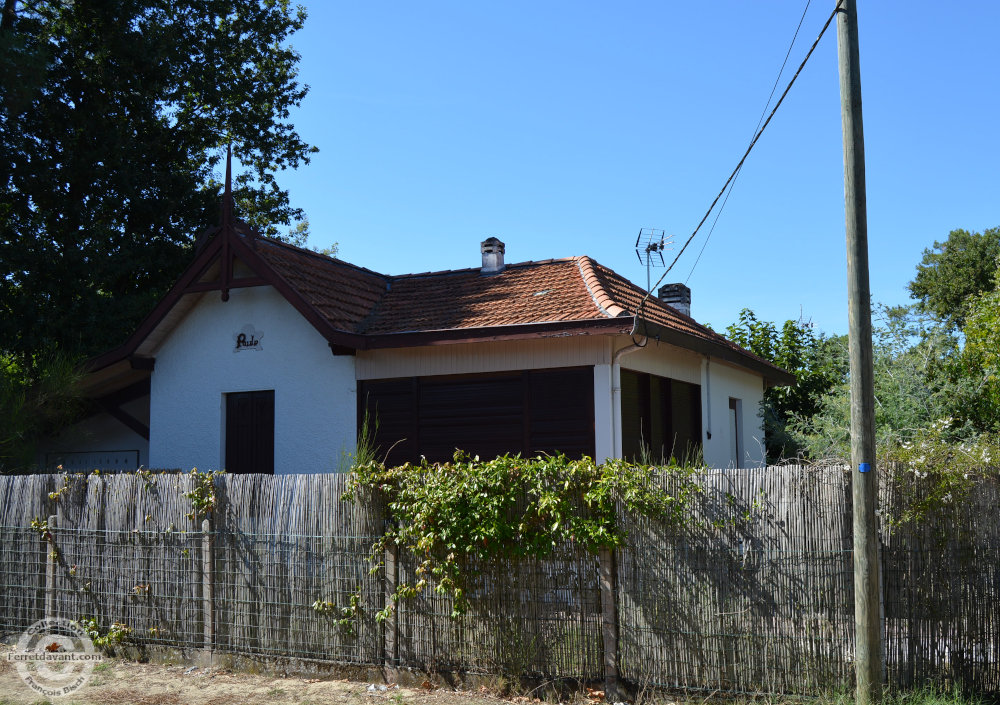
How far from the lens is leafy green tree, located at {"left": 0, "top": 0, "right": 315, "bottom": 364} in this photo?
18.9m

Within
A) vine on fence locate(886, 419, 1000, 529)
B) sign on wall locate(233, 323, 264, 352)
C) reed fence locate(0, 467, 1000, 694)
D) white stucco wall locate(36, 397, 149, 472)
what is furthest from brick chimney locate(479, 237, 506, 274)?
vine on fence locate(886, 419, 1000, 529)

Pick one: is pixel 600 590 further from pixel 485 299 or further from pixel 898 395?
pixel 898 395

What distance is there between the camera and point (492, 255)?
53.0ft

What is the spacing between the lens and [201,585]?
9141mm

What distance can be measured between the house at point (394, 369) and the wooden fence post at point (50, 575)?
13.4ft

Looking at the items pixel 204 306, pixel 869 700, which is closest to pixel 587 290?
pixel 204 306

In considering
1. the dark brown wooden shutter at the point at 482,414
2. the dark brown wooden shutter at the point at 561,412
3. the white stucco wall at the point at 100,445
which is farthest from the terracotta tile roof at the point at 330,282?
the white stucco wall at the point at 100,445

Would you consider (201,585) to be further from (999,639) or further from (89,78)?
(89,78)

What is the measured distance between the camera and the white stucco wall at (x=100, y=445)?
634 inches

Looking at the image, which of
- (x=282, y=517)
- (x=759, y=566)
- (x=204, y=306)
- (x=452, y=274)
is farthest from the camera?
(x=452, y=274)

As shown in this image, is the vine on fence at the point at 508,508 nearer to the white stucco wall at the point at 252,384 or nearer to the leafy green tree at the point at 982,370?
the white stucco wall at the point at 252,384

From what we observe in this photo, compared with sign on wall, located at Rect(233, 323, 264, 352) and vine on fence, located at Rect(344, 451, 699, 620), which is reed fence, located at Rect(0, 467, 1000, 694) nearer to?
vine on fence, located at Rect(344, 451, 699, 620)

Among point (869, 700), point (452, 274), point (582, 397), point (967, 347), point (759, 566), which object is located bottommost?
→ point (869, 700)

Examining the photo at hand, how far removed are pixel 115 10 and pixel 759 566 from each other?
19.2 metres
